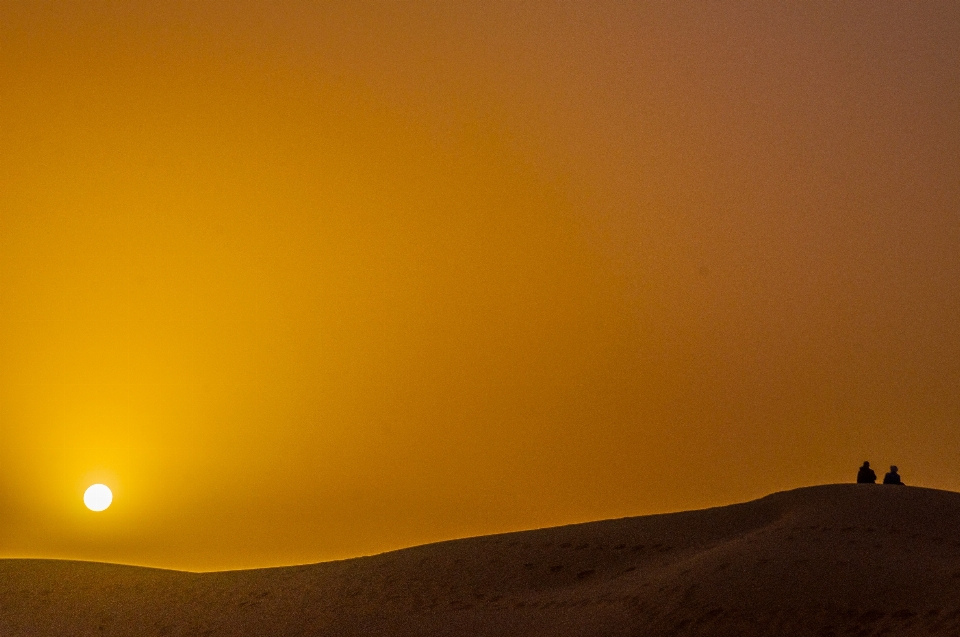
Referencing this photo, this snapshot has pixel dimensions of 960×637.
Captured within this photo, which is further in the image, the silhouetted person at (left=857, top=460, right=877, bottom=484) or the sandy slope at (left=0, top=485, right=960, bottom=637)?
the silhouetted person at (left=857, top=460, right=877, bottom=484)

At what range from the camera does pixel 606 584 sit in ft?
40.0

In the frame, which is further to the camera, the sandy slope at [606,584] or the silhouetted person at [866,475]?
the silhouetted person at [866,475]

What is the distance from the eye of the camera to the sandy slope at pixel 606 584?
388 inches

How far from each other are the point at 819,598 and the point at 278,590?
772 centimetres

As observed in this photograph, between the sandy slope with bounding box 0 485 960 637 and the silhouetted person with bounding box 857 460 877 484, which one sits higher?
the silhouetted person with bounding box 857 460 877 484

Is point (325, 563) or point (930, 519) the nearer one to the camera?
point (930, 519)

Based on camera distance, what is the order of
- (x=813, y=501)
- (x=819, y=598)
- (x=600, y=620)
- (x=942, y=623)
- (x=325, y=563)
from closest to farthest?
(x=942, y=623)
(x=819, y=598)
(x=600, y=620)
(x=813, y=501)
(x=325, y=563)

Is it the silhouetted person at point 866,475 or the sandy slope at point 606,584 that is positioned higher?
the silhouetted person at point 866,475

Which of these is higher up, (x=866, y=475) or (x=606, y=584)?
(x=866, y=475)

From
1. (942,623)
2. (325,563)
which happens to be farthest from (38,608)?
(942,623)

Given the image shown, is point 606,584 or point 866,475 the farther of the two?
point 866,475

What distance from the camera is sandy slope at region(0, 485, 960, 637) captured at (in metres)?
9.87

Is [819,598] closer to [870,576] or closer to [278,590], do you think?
[870,576]

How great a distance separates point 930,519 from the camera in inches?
501
